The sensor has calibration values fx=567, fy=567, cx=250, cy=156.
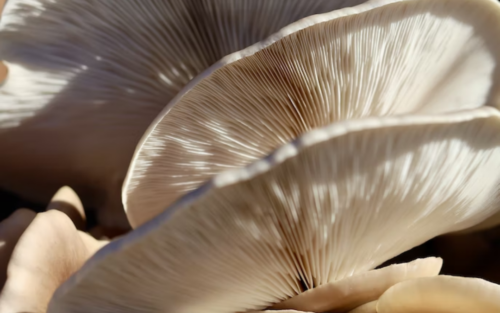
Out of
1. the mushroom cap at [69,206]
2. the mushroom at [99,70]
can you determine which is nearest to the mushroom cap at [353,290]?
the mushroom at [99,70]

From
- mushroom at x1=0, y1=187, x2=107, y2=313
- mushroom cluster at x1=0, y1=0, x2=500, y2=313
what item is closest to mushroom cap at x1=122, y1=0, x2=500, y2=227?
mushroom cluster at x1=0, y1=0, x2=500, y2=313

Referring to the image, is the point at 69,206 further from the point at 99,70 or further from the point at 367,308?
the point at 367,308

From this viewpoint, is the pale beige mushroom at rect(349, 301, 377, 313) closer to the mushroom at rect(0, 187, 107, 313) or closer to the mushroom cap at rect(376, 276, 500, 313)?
the mushroom cap at rect(376, 276, 500, 313)

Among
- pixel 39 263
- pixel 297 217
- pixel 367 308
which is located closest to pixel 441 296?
pixel 367 308

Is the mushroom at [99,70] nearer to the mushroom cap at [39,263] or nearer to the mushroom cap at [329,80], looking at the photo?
the mushroom cap at [329,80]

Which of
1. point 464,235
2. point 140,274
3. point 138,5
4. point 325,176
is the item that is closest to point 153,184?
point 138,5

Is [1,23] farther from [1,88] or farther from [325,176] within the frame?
[325,176]
